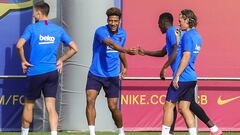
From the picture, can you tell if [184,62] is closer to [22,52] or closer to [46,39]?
[46,39]

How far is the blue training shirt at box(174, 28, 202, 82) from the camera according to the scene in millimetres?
10367

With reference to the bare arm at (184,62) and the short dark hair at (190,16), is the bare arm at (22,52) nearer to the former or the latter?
Answer: the bare arm at (184,62)

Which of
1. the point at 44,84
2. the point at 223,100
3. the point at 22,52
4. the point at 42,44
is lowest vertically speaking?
the point at 223,100

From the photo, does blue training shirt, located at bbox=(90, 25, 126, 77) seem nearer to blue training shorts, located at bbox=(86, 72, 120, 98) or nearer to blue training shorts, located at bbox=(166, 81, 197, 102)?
blue training shorts, located at bbox=(86, 72, 120, 98)

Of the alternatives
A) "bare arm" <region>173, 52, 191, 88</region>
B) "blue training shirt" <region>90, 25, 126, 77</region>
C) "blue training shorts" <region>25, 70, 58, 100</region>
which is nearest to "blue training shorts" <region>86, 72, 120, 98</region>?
"blue training shirt" <region>90, 25, 126, 77</region>

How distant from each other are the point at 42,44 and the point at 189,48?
2.03 meters

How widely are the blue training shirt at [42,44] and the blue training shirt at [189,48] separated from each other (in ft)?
5.72

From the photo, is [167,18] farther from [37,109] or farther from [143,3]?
[37,109]

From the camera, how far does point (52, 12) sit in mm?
13445

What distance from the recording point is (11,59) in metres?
13.7

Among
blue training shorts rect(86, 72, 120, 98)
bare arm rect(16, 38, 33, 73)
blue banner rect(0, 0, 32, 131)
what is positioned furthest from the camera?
blue banner rect(0, 0, 32, 131)

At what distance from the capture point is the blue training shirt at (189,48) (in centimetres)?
1037

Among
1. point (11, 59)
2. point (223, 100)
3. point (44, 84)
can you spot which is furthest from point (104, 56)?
point (223, 100)

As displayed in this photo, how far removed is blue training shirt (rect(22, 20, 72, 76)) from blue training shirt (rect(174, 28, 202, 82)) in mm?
1743
